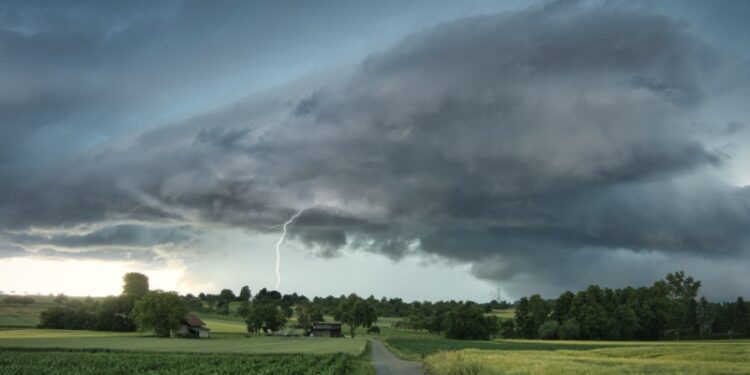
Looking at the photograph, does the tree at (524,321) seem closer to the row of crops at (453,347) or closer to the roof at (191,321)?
the row of crops at (453,347)

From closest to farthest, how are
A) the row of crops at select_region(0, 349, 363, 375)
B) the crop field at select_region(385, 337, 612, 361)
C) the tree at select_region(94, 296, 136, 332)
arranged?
the row of crops at select_region(0, 349, 363, 375) → the crop field at select_region(385, 337, 612, 361) → the tree at select_region(94, 296, 136, 332)

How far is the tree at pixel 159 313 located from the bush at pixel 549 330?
9767cm

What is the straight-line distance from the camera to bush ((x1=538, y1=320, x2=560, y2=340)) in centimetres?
15438

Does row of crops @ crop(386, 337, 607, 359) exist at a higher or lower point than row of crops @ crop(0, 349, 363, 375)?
lower

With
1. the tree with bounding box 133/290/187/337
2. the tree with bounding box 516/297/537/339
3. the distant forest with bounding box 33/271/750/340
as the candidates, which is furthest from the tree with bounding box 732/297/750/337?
the tree with bounding box 133/290/187/337

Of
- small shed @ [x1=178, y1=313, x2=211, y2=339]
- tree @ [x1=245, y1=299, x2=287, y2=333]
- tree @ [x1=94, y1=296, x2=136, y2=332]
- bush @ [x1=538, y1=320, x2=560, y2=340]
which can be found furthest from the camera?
tree @ [x1=245, y1=299, x2=287, y2=333]

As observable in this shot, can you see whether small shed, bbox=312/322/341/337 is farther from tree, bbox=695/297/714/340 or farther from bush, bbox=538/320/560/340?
tree, bbox=695/297/714/340

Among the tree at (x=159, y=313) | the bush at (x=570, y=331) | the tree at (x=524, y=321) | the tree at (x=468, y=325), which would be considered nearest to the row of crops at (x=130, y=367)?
the tree at (x=159, y=313)

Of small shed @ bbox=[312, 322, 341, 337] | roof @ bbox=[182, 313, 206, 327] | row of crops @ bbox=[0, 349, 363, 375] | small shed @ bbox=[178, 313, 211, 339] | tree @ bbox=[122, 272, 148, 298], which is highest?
tree @ bbox=[122, 272, 148, 298]

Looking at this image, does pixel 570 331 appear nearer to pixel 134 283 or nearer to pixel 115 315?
pixel 115 315

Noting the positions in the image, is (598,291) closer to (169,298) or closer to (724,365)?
(169,298)

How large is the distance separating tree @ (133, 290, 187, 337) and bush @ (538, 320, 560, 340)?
320 feet

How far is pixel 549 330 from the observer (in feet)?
509

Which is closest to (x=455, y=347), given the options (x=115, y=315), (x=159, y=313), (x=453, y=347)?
(x=453, y=347)
